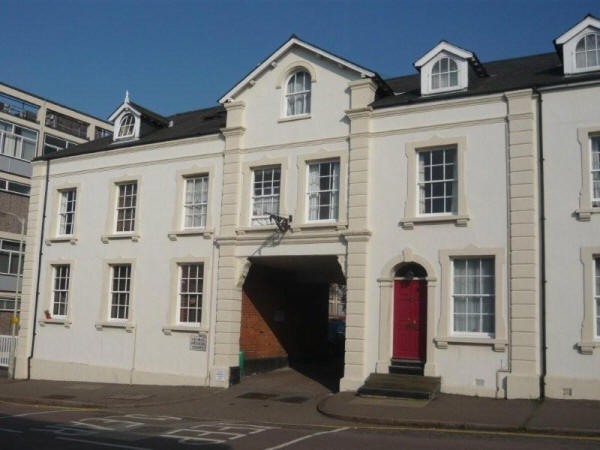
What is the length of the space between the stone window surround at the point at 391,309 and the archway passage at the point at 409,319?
167 millimetres

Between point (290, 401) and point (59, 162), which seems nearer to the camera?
point (290, 401)

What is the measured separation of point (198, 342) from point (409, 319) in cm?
692

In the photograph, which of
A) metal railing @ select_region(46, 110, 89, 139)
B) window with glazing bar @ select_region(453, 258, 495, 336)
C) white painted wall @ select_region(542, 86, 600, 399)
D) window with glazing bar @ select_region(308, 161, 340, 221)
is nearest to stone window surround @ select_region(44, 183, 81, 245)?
window with glazing bar @ select_region(308, 161, 340, 221)

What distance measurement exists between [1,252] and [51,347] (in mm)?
17556

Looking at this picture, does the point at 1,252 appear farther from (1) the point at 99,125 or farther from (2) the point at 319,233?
(2) the point at 319,233

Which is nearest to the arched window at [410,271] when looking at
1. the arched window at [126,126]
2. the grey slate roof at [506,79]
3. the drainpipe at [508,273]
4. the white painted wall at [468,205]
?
the white painted wall at [468,205]

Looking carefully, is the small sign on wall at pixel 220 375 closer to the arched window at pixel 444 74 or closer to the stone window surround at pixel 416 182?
the stone window surround at pixel 416 182

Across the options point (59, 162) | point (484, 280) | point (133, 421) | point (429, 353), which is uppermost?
point (59, 162)

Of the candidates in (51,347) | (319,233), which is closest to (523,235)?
(319,233)

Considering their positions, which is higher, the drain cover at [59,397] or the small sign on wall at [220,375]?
the small sign on wall at [220,375]

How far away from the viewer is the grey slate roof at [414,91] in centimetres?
1764

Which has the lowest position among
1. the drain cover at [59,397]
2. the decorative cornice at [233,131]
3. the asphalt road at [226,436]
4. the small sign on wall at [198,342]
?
the drain cover at [59,397]

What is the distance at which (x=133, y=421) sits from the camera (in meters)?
14.9

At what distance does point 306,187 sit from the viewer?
1995 centimetres
